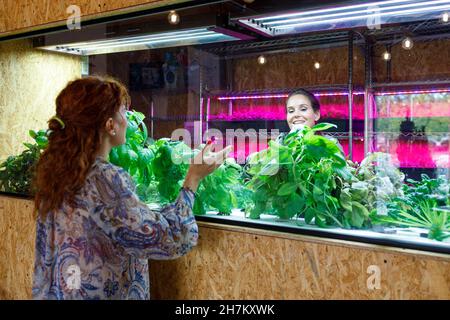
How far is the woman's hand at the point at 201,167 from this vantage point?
1.44 metres

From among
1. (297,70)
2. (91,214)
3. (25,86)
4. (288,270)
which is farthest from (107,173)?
(297,70)

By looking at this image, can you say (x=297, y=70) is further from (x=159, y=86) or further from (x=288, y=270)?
(x=288, y=270)

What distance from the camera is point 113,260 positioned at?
130 cm

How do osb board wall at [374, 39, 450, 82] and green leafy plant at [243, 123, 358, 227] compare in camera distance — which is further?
osb board wall at [374, 39, 450, 82]

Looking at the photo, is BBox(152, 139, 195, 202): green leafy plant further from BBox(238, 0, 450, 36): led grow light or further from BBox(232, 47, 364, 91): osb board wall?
BBox(232, 47, 364, 91): osb board wall

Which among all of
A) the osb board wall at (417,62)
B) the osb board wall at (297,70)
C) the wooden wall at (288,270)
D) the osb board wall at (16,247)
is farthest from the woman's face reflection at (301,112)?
the osb board wall at (16,247)

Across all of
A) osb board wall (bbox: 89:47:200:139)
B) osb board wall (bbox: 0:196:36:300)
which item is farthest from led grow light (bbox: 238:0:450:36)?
osb board wall (bbox: 0:196:36:300)

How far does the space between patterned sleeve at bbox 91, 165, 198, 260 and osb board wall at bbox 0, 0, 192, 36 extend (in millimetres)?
899

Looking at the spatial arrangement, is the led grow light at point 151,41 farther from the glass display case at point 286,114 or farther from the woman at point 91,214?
the woman at point 91,214

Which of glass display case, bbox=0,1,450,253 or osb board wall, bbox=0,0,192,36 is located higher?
osb board wall, bbox=0,0,192,36

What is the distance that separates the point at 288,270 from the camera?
154cm

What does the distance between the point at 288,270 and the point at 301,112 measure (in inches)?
46.2

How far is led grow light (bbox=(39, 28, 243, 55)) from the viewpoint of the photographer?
205 cm

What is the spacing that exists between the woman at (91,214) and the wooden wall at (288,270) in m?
0.39
